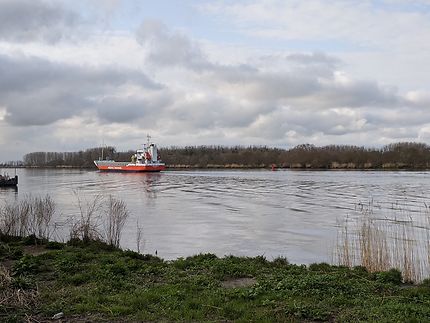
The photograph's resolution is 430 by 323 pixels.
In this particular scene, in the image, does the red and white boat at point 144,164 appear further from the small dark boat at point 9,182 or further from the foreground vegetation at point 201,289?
the foreground vegetation at point 201,289

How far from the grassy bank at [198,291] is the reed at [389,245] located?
1.14m

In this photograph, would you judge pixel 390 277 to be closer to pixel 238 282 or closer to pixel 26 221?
pixel 238 282

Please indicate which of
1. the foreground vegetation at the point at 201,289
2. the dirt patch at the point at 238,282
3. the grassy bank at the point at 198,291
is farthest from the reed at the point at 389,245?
the dirt patch at the point at 238,282

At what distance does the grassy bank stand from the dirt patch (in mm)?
20

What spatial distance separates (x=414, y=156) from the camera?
98.3 m

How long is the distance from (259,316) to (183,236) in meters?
11.0

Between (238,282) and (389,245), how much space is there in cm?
794

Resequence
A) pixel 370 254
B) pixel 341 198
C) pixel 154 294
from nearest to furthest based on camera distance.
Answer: pixel 154 294, pixel 370 254, pixel 341 198

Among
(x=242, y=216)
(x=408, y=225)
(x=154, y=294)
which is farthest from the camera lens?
(x=242, y=216)

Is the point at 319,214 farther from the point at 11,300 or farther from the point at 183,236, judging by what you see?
the point at 11,300

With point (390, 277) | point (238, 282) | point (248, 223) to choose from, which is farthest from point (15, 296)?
point (248, 223)

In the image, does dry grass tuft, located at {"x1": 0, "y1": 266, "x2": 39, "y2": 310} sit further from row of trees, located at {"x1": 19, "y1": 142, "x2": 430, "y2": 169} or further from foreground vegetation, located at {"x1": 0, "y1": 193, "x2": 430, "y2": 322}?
row of trees, located at {"x1": 19, "y1": 142, "x2": 430, "y2": 169}

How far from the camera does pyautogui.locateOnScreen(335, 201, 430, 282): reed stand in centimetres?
1143

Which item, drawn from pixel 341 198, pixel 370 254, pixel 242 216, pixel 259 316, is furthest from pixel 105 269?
pixel 341 198
